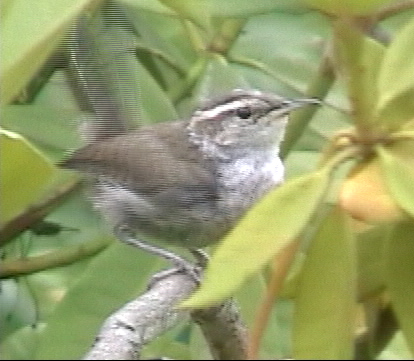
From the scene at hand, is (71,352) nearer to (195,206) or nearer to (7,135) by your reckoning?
(195,206)

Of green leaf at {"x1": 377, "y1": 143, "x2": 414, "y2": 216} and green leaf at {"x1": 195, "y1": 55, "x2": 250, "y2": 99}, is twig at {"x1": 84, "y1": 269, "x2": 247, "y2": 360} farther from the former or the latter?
green leaf at {"x1": 195, "y1": 55, "x2": 250, "y2": 99}

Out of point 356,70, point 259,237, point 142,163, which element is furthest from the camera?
point 142,163

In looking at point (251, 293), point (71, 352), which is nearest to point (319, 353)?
point (251, 293)

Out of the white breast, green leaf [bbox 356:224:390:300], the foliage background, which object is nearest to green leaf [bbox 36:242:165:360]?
the foliage background

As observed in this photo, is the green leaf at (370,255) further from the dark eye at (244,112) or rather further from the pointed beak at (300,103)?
the dark eye at (244,112)

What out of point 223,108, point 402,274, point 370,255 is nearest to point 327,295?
point 402,274

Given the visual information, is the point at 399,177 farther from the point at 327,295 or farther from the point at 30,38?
the point at 30,38
